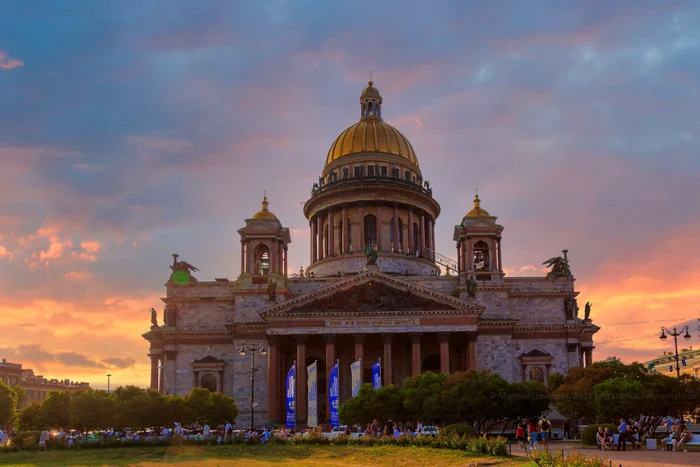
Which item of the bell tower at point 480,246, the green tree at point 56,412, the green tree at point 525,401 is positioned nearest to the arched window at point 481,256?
the bell tower at point 480,246

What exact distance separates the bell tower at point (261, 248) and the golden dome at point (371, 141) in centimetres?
1546

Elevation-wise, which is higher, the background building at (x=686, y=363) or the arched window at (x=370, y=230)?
the arched window at (x=370, y=230)

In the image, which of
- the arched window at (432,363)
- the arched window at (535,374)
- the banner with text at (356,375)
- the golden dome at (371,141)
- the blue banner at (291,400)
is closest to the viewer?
the banner with text at (356,375)

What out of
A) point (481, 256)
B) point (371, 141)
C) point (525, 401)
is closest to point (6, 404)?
point (371, 141)

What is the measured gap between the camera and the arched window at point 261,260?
78.2m

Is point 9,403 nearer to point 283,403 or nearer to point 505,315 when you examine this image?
point 283,403

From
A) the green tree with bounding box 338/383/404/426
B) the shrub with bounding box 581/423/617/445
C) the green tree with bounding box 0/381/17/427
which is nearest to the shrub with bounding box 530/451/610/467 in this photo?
the shrub with bounding box 581/423/617/445

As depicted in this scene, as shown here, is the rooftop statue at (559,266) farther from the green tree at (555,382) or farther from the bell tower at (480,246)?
the green tree at (555,382)

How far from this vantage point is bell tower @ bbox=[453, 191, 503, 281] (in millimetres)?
75750

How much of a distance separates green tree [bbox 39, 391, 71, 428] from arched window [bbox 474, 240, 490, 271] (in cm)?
3842

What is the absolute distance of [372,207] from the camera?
8700 cm

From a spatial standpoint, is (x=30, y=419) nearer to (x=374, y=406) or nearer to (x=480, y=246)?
(x=374, y=406)

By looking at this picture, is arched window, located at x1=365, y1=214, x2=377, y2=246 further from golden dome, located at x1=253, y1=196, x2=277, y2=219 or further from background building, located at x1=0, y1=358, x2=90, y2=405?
background building, located at x1=0, y1=358, x2=90, y2=405

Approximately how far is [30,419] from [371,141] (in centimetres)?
4664
